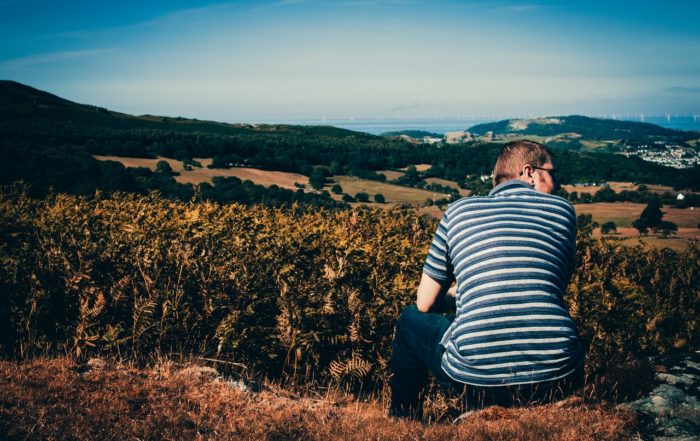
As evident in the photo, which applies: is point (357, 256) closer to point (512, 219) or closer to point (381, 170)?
point (512, 219)

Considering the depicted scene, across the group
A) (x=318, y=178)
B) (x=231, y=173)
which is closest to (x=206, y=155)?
(x=231, y=173)

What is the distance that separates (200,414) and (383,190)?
50.8 meters

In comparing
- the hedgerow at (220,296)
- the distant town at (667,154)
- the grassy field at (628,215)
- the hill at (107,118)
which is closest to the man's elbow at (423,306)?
the hedgerow at (220,296)

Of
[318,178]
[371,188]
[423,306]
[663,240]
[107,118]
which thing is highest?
[107,118]

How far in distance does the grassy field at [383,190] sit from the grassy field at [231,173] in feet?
14.9

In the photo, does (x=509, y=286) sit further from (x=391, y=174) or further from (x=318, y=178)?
(x=391, y=174)

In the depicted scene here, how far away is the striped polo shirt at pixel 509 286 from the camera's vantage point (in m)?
2.59

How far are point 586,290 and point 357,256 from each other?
2.40 meters

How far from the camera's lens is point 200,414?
11.1ft

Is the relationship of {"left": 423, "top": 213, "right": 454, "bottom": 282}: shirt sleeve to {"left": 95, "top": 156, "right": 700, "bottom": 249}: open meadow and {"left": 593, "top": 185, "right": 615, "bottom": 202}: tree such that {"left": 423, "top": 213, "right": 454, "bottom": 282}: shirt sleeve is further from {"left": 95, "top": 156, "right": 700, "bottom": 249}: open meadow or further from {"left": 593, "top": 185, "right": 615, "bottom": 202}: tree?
{"left": 593, "top": 185, "right": 615, "bottom": 202}: tree

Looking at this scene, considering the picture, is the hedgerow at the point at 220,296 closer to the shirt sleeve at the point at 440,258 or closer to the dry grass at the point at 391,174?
the shirt sleeve at the point at 440,258

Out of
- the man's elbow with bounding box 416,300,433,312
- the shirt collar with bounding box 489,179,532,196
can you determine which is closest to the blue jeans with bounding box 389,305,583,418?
the man's elbow with bounding box 416,300,433,312

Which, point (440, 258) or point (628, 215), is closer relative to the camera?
point (440, 258)

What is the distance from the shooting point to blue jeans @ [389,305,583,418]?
8.73ft
